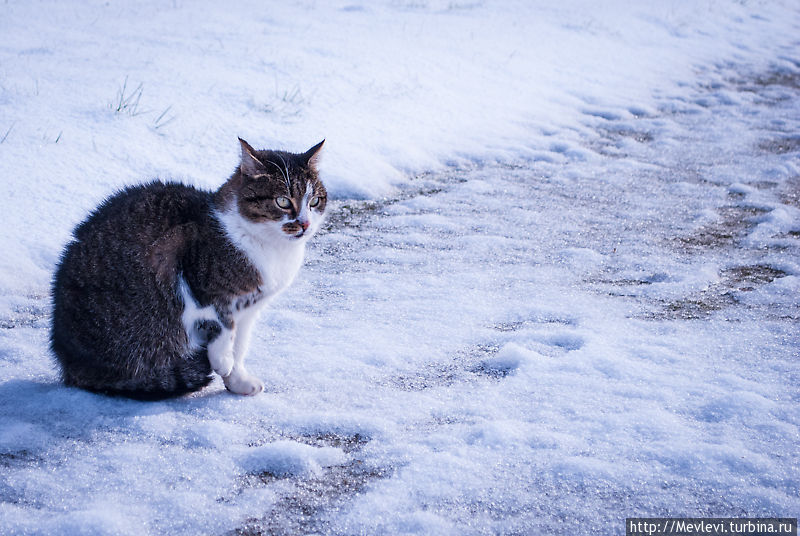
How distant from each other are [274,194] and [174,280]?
561 mm

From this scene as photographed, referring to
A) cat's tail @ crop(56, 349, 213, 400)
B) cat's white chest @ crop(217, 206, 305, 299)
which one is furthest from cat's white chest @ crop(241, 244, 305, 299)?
cat's tail @ crop(56, 349, 213, 400)

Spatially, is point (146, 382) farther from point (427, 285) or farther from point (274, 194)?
point (427, 285)

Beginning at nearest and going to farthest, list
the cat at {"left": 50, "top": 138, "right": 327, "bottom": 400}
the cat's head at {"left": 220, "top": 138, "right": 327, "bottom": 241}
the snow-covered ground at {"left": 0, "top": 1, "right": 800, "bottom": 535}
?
the snow-covered ground at {"left": 0, "top": 1, "right": 800, "bottom": 535} → the cat at {"left": 50, "top": 138, "right": 327, "bottom": 400} → the cat's head at {"left": 220, "top": 138, "right": 327, "bottom": 241}

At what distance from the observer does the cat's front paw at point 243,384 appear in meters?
2.83

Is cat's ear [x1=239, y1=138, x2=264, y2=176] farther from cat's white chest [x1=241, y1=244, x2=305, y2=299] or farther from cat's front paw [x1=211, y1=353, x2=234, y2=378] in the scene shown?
cat's front paw [x1=211, y1=353, x2=234, y2=378]

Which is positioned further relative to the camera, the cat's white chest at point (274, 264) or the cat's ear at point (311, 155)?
the cat's ear at point (311, 155)

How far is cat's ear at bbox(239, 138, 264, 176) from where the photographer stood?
2.93 meters

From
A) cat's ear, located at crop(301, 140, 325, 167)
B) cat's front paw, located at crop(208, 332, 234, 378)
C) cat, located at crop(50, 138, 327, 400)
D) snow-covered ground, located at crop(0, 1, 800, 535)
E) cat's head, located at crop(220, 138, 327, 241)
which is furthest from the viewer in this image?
cat's ear, located at crop(301, 140, 325, 167)

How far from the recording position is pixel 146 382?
274cm

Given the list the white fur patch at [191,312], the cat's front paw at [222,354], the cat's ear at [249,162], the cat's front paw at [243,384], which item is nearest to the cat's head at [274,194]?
the cat's ear at [249,162]

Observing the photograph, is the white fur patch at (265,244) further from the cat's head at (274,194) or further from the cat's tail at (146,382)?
the cat's tail at (146,382)

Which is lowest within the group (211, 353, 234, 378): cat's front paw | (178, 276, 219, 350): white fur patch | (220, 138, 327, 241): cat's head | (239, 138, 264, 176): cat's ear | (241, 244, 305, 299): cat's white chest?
(211, 353, 234, 378): cat's front paw

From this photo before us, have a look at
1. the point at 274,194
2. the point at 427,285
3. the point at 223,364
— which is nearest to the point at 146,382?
the point at 223,364

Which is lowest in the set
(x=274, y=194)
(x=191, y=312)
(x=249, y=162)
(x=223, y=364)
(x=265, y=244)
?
(x=223, y=364)
